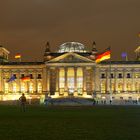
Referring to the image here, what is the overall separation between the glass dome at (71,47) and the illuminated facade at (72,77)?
35.1 feet

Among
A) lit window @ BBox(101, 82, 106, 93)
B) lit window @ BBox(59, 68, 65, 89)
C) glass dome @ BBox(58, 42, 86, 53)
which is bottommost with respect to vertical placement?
lit window @ BBox(101, 82, 106, 93)

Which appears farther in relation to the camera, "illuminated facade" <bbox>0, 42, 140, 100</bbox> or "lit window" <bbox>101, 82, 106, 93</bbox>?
"lit window" <bbox>101, 82, 106, 93</bbox>

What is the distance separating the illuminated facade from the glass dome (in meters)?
10.7

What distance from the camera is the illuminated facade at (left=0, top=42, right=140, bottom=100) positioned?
16788 cm

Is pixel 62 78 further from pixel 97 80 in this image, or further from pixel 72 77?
pixel 97 80

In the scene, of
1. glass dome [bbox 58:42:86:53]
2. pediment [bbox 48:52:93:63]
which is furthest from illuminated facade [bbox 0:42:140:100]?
glass dome [bbox 58:42:86:53]

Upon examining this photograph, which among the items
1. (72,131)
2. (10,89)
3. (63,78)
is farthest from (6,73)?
(72,131)

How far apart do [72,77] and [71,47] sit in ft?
67.6

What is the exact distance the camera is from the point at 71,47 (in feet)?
612

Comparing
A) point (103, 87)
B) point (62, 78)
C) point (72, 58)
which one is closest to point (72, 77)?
point (62, 78)

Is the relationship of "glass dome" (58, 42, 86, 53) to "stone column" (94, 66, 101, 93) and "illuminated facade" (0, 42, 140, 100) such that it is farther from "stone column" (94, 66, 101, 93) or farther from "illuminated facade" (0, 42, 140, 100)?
"stone column" (94, 66, 101, 93)

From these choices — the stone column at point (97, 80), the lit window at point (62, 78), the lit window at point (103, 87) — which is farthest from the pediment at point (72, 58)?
the lit window at point (103, 87)

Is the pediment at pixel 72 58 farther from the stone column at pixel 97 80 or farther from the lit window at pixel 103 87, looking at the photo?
the lit window at pixel 103 87

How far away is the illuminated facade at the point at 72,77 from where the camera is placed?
16788cm
